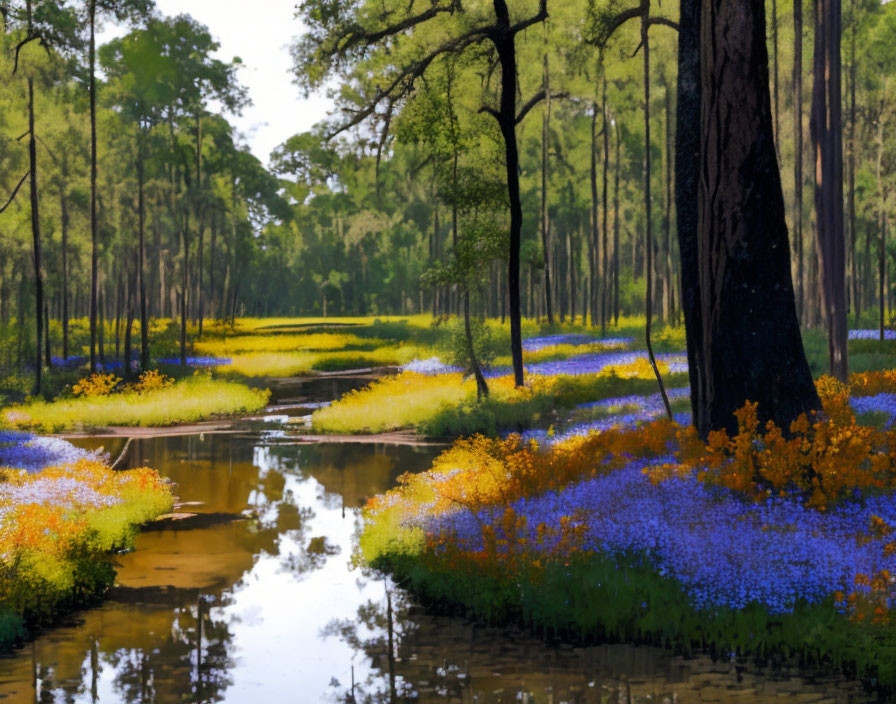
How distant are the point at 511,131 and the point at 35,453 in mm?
13680

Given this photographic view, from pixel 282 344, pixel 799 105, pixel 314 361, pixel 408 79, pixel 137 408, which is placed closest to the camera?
pixel 408 79

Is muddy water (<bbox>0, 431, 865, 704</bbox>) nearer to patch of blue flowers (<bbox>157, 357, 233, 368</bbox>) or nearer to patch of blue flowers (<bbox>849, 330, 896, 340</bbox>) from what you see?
patch of blue flowers (<bbox>849, 330, 896, 340</bbox>)

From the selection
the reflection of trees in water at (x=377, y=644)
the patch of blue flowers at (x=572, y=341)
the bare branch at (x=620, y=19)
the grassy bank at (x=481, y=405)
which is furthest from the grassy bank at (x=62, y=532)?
the patch of blue flowers at (x=572, y=341)

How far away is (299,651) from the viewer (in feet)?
26.0

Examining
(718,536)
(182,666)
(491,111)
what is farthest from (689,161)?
(491,111)

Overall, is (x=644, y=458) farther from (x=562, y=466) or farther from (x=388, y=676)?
(x=388, y=676)

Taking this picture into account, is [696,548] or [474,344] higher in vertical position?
[474,344]

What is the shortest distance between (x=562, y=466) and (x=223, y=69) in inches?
1597

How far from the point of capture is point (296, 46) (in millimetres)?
20453

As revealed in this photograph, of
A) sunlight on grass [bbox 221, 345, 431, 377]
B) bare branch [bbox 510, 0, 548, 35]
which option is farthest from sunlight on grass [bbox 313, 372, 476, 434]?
sunlight on grass [bbox 221, 345, 431, 377]

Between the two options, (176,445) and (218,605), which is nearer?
(218,605)

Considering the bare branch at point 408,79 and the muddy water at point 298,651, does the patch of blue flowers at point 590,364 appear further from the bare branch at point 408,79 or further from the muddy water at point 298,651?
the muddy water at point 298,651

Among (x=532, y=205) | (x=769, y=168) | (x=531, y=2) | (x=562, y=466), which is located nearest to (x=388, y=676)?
(x=562, y=466)

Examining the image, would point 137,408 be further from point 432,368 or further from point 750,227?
point 750,227
